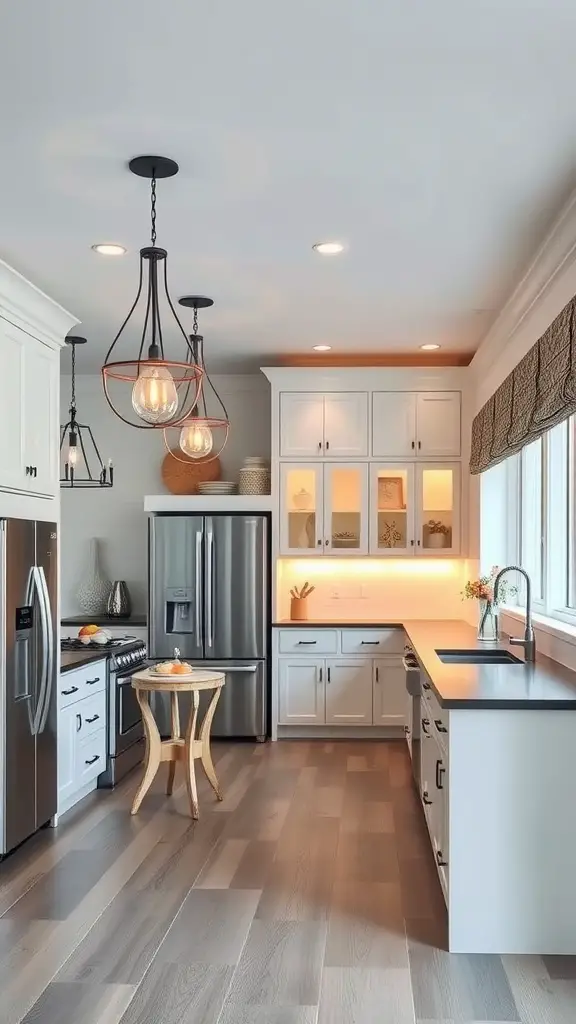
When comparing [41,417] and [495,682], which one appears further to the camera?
[41,417]

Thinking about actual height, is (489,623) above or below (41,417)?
below

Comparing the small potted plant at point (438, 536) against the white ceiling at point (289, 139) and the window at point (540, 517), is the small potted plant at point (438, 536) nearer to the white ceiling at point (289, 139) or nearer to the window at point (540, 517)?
the window at point (540, 517)

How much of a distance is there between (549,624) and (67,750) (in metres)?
2.56

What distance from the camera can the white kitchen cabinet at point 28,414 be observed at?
4402mm

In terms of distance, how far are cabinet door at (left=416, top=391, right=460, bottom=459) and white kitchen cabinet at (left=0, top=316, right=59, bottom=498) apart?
3.01 m

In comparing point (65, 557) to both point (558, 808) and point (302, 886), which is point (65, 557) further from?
point (558, 808)

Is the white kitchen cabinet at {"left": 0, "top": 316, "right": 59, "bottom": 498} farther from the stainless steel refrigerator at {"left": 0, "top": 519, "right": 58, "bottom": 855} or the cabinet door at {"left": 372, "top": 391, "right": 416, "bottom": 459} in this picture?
the cabinet door at {"left": 372, "top": 391, "right": 416, "bottom": 459}

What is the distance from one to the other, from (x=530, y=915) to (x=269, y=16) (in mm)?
2937

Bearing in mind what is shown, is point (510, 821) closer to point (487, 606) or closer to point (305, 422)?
point (487, 606)

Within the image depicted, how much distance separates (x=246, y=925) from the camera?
3535 millimetres

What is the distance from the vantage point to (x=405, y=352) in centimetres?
692

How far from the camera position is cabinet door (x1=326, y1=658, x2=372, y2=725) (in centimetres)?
697

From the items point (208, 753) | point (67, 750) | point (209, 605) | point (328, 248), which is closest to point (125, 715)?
point (208, 753)

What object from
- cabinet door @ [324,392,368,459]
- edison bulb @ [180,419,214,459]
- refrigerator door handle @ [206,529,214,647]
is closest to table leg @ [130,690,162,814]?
edison bulb @ [180,419,214,459]
